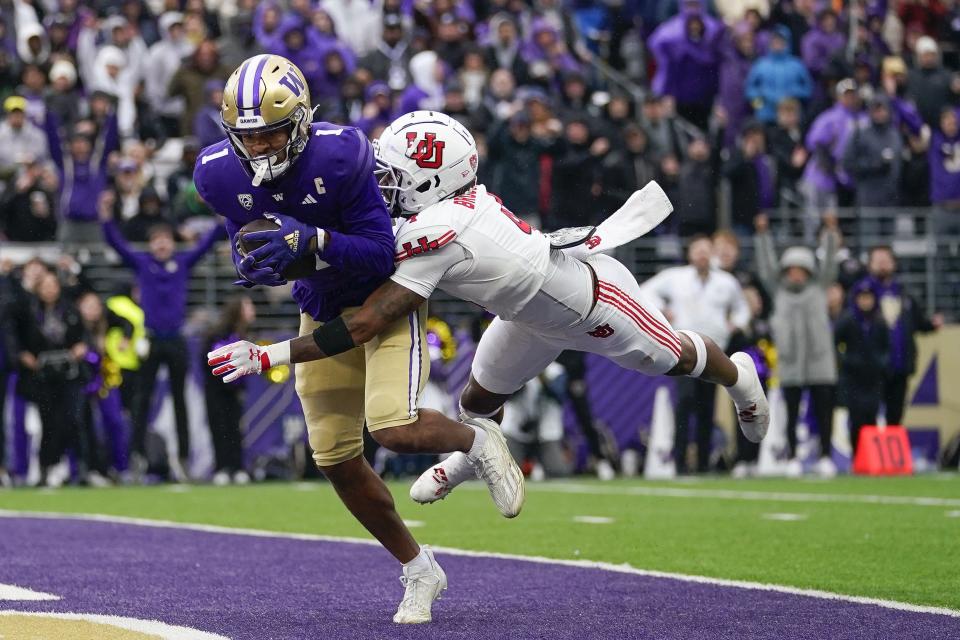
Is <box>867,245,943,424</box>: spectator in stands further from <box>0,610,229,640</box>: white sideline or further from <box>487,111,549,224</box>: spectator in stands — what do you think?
<box>0,610,229,640</box>: white sideline

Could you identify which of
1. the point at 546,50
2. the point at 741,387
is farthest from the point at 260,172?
the point at 546,50

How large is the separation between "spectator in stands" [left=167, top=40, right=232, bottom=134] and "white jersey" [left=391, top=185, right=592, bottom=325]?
1005 cm

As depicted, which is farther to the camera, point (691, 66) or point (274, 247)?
point (691, 66)

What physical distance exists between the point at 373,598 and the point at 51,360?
724 centimetres

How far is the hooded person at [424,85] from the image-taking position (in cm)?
1502

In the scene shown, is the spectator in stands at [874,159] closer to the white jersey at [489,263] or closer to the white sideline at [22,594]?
the white jersey at [489,263]

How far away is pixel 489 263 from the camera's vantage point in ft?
19.5

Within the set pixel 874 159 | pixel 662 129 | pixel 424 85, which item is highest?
pixel 424 85

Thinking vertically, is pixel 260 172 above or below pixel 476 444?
above

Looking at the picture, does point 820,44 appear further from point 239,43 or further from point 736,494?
point 736,494

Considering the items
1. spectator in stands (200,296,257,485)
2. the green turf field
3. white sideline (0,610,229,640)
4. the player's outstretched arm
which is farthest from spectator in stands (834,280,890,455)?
white sideline (0,610,229,640)

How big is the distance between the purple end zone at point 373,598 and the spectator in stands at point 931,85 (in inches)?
399

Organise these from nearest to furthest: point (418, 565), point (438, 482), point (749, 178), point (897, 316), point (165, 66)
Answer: point (418, 565)
point (438, 482)
point (897, 316)
point (749, 178)
point (165, 66)

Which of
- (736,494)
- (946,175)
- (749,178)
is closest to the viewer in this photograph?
(736,494)
